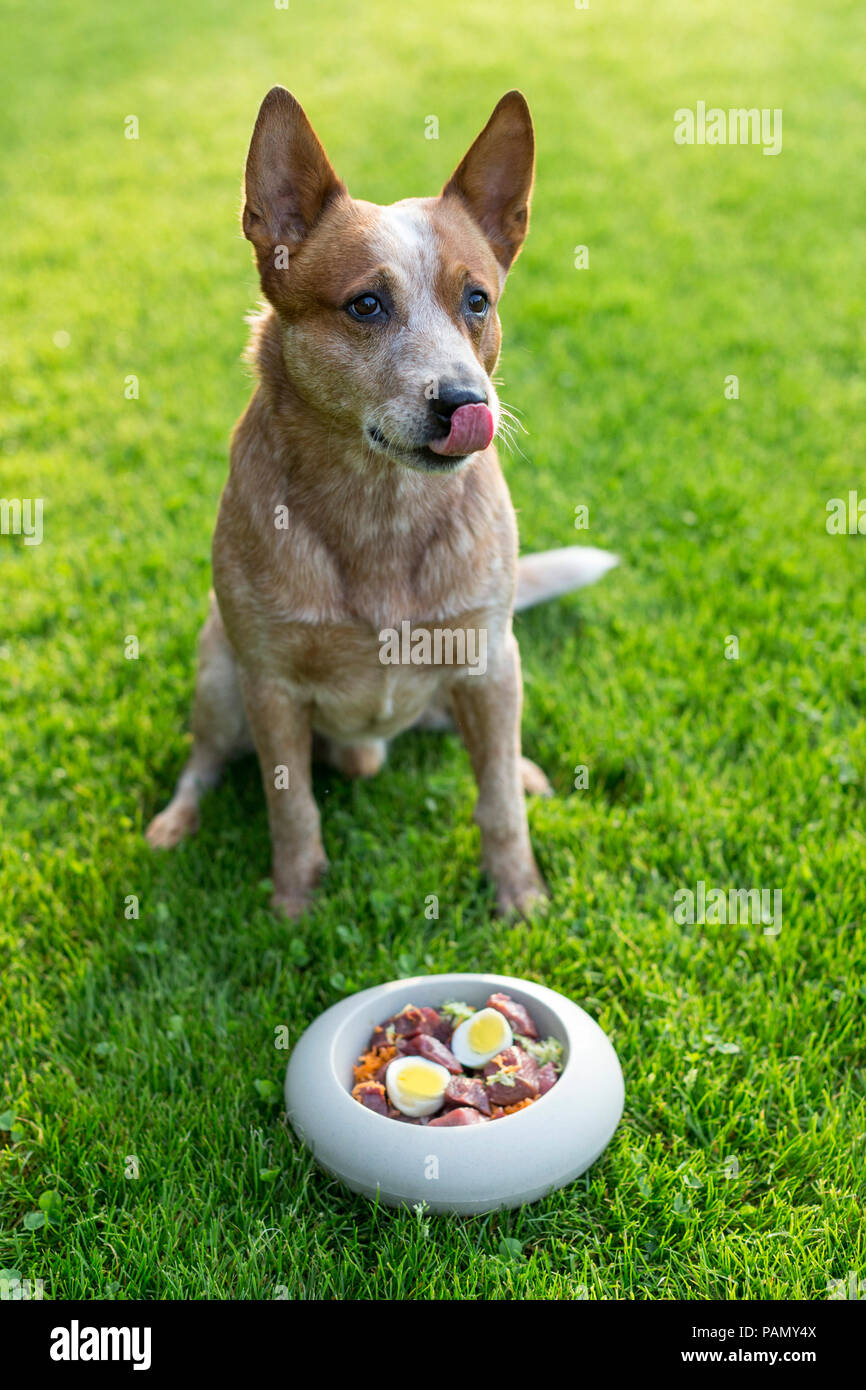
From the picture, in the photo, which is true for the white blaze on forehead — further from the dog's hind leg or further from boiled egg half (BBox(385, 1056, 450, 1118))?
boiled egg half (BBox(385, 1056, 450, 1118))

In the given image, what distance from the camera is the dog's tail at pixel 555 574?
13.1 feet

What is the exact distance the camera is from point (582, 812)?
341cm

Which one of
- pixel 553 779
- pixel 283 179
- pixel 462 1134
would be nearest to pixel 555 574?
pixel 553 779

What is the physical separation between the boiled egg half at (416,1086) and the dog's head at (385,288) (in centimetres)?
128

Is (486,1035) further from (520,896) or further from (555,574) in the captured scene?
(555,574)

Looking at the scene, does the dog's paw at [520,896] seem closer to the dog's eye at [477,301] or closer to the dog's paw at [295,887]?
the dog's paw at [295,887]

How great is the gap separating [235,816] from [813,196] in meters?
6.15

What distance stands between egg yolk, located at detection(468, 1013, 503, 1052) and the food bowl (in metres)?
0.14

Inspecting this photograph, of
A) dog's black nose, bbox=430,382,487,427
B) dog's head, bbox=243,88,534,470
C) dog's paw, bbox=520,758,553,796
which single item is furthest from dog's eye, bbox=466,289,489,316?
dog's paw, bbox=520,758,553,796

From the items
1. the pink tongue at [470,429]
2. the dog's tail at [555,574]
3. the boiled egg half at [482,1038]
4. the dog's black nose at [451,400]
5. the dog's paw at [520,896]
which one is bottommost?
the boiled egg half at [482,1038]

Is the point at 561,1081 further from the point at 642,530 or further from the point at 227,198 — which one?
the point at 227,198

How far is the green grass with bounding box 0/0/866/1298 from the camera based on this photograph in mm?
2346

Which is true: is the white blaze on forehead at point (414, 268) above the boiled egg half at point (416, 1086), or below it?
above

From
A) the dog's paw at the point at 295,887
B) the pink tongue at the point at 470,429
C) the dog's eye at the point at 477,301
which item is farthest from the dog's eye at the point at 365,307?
the dog's paw at the point at 295,887
